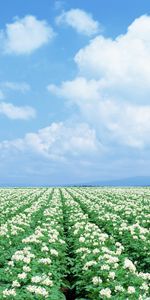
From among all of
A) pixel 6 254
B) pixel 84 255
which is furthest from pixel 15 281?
pixel 6 254

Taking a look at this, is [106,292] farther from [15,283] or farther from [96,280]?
[15,283]

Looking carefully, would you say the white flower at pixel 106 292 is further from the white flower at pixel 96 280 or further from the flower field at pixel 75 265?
the white flower at pixel 96 280

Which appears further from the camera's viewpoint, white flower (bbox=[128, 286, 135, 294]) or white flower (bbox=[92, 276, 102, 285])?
white flower (bbox=[92, 276, 102, 285])

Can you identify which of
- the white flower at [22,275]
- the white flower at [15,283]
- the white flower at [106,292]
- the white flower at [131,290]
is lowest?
the white flower at [106,292]

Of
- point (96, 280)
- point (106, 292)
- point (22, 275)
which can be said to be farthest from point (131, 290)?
point (22, 275)

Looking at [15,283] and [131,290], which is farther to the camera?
[15,283]

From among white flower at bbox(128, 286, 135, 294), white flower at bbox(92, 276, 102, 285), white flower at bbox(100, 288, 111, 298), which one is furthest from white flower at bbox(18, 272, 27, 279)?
white flower at bbox(128, 286, 135, 294)

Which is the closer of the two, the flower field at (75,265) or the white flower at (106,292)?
the white flower at (106,292)

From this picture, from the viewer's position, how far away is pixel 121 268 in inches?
421

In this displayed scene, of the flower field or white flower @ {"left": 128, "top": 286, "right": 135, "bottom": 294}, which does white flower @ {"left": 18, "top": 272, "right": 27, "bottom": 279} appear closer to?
the flower field

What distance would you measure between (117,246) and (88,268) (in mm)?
3550

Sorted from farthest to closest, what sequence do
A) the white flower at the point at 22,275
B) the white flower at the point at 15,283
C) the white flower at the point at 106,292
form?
the white flower at the point at 22,275, the white flower at the point at 15,283, the white flower at the point at 106,292

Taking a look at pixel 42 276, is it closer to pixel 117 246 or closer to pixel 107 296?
pixel 107 296

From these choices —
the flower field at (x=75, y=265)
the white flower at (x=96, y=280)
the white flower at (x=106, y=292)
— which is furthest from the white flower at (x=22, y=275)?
the white flower at (x=106, y=292)
